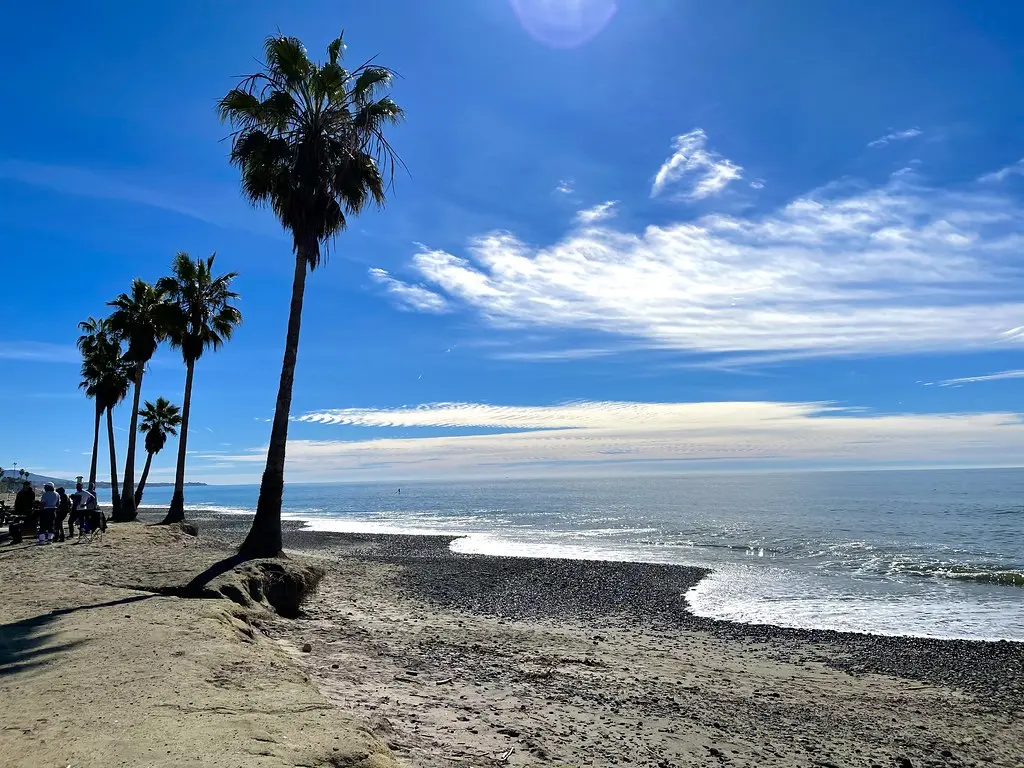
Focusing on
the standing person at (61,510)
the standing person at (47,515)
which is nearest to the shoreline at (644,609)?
the standing person at (61,510)

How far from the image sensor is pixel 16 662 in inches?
266

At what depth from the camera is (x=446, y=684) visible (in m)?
8.59

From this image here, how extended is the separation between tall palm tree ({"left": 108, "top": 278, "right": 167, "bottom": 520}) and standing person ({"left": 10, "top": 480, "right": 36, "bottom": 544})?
10787 millimetres

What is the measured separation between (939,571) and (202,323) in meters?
32.8

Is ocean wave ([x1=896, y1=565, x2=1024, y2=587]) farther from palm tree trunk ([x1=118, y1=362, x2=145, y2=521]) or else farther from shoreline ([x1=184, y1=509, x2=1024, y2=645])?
palm tree trunk ([x1=118, y1=362, x2=145, y2=521])

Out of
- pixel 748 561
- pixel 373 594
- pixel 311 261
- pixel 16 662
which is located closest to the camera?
pixel 16 662

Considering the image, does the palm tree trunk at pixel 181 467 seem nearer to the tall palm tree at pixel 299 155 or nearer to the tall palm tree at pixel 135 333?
the tall palm tree at pixel 135 333

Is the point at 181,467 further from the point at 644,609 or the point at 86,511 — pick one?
the point at 644,609

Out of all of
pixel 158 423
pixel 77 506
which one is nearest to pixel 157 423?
pixel 158 423

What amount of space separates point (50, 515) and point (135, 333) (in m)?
14.7

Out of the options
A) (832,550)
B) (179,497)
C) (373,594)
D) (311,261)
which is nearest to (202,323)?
(179,497)

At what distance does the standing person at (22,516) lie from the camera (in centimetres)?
1819

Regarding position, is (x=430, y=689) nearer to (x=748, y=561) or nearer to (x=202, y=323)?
(x=748, y=561)

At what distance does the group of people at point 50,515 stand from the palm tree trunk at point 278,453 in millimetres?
6371
